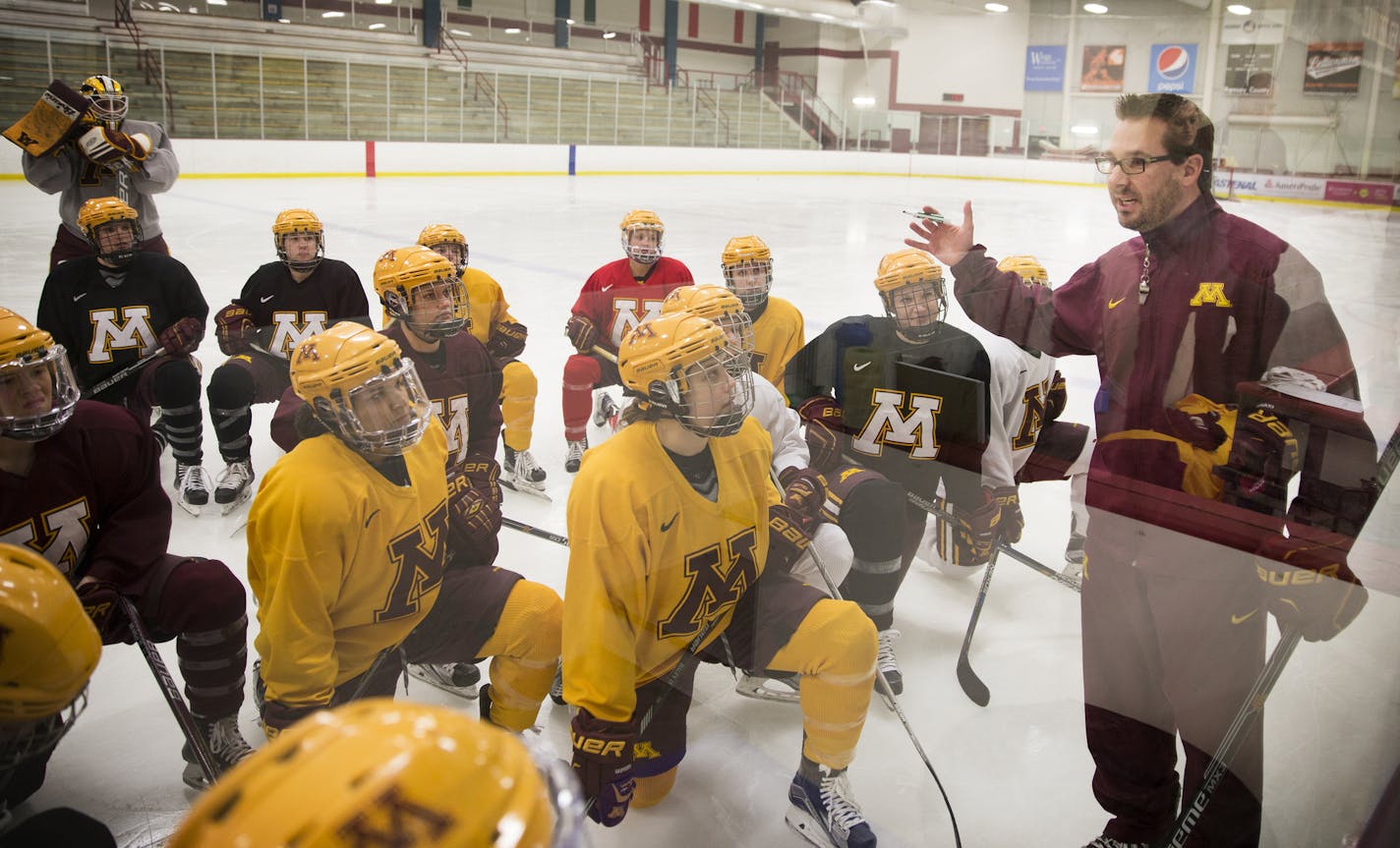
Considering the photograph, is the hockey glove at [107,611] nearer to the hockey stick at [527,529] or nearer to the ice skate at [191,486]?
the ice skate at [191,486]

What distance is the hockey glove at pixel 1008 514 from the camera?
1.92 meters

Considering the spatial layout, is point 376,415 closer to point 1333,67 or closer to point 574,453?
point 574,453

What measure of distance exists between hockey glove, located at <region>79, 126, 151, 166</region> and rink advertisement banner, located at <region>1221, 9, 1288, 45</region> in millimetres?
1727

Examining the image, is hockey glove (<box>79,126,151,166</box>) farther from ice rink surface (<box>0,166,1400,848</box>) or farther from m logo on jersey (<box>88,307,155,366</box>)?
m logo on jersey (<box>88,307,155,366</box>)

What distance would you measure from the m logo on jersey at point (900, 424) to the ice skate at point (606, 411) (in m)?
0.48

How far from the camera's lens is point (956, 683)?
5.38 feet

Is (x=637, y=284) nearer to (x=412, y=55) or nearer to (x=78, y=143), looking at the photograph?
(x=412, y=55)

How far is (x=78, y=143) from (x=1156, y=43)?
5.52 ft

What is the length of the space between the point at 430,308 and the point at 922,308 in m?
0.86

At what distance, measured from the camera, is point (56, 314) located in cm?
152

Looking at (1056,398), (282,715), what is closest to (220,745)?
(282,715)

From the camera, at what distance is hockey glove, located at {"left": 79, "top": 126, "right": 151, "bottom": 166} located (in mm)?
1565

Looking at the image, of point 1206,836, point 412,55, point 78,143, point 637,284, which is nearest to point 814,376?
point 637,284

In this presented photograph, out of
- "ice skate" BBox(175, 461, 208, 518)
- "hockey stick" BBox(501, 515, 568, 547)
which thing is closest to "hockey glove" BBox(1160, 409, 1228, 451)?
"hockey stick" BBox(501, 515, 568, 547)
